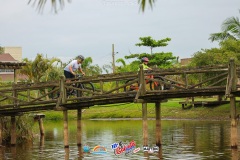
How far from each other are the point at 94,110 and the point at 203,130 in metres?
25.5

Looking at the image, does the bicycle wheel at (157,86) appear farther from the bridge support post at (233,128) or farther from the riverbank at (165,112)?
the riverbank at (165,112)

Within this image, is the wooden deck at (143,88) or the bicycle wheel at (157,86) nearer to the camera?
the wooden deck at (143,88)

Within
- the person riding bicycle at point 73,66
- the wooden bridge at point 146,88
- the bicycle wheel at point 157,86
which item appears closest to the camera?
the wooden bridge at point 146,88

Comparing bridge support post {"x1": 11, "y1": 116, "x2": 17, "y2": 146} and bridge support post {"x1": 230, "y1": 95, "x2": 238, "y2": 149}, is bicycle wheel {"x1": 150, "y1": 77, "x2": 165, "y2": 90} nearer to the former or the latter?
bridge support post {"x1": 230, "y1": 95, "x2": 238, "y2": 149}

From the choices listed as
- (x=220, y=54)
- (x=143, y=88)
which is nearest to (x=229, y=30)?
(x=220, y=54)

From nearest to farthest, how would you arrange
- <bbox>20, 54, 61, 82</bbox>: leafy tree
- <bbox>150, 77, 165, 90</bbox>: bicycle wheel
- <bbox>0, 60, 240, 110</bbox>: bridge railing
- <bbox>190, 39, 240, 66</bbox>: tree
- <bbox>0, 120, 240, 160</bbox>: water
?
<bbox>0, 120, 240, 160</bbox>: water, <bbox>0, 60, 240, 110</bbox>: bridge railing, <bbox>150, 77, 165, 90</bbox>: bicycle wheel, <bbox>190, 39, 240, 66</bbox>: tree, <bbox>20, 54, 61, 82</bbox>: leafy tree

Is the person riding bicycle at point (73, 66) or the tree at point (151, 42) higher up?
the tree at point (151, 42)

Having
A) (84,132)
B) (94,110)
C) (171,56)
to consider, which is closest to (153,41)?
(171,56)

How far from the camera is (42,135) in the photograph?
124 feet

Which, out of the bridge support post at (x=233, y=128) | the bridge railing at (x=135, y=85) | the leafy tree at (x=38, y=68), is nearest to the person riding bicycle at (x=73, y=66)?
the bridge railing at (x=135, y=85)

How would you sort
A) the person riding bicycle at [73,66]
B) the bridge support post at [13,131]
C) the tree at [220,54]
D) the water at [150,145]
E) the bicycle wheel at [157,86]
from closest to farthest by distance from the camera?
the water at [150,145] → the bicycle wheel at [157,86] → the person riding bicycle at [73,66] → the bridge support post at [13,131] → the tree at [220,54]

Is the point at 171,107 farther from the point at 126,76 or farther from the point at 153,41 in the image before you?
the point at 126,76

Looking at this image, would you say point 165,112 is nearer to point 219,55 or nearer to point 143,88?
point 219,55

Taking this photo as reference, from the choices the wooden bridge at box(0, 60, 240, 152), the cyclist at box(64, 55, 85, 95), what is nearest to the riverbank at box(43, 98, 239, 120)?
the wooden bridge at box(0, 60, 240, 152)
